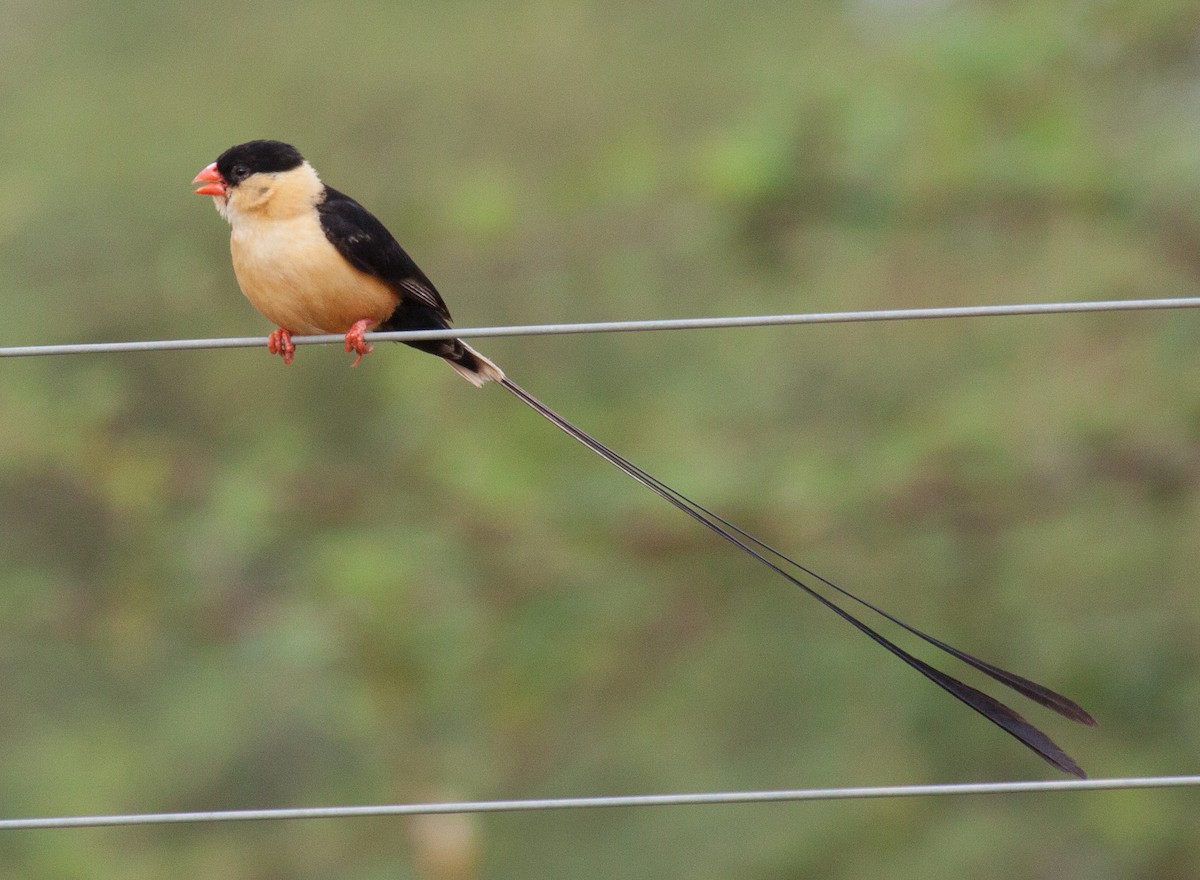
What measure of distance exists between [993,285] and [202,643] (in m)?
3.40

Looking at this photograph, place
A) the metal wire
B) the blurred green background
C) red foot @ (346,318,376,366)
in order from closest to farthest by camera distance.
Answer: the metal wire, red foot @ (346,318,376,366), the blurred green background

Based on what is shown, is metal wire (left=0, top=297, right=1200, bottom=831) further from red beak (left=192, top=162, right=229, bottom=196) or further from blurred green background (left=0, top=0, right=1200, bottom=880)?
blurred green background (left=0, top=0, right=1200, bottom=880)

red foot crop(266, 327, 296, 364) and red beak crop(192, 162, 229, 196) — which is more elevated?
red beak crop(192, 162, 229, 196)

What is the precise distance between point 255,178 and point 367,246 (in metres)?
0.26

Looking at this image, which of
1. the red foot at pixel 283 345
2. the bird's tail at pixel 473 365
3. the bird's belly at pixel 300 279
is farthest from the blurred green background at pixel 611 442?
the red foot at pixel 283 345

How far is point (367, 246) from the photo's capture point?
3061mm

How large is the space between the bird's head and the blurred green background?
2.82m

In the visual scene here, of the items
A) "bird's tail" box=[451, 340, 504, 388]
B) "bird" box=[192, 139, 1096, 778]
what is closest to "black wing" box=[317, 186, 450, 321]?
"bird" box=[192, 139, 1096, 778]

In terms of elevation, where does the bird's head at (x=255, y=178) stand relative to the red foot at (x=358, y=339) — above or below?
above

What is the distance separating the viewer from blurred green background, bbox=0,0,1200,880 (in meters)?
5.94

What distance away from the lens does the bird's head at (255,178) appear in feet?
10.2

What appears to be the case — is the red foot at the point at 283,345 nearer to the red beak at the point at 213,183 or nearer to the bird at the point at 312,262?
the bird at the point at 312,262

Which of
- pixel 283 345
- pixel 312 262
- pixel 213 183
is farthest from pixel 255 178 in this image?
pixel 283 345

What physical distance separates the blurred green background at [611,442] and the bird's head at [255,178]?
2823mm
